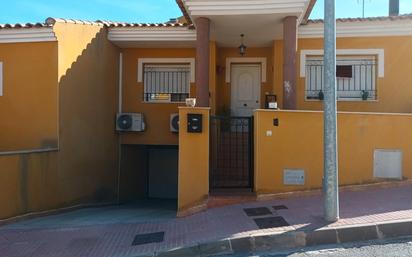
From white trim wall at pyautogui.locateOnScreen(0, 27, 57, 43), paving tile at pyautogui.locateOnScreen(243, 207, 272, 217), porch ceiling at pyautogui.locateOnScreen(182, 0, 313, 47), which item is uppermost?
porch ceiling at pyautogui.locateOnScreen(182, 0, 313, 47)

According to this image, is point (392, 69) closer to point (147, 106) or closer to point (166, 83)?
point (166, 83)

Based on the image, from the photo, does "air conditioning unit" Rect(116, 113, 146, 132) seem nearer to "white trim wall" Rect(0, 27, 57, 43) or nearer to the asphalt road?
"white trim wall" Rect(0, 27, 57, 43)

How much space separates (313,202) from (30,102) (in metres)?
7.02

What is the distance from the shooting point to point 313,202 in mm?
8234

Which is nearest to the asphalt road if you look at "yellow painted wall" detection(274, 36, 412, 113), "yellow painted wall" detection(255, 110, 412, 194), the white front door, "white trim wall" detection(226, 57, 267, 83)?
"yellow painted wall" detection(255, 110, 412, 194)

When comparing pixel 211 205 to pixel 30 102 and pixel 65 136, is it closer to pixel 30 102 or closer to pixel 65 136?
pixel 65 136

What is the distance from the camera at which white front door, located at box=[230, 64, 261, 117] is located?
13164 millimetres

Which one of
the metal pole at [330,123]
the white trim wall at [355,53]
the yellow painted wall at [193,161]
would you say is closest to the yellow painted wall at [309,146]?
the yellow painted wall at [193,161]

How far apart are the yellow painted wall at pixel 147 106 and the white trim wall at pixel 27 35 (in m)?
3.08

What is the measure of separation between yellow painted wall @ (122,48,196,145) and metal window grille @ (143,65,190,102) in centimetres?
20

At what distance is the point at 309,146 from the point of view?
8.95 meters

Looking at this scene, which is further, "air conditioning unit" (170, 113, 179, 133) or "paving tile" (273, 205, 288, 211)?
"air conditioning unit" (170, 113, 179, 133)

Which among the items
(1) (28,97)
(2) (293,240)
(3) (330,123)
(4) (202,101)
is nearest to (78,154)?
(1) (28,97)

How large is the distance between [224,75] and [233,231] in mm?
7079
